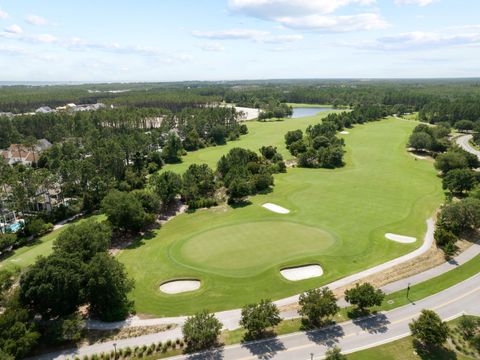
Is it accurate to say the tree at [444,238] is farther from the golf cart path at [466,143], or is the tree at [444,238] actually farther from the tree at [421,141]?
the golf cart path at [466,143]

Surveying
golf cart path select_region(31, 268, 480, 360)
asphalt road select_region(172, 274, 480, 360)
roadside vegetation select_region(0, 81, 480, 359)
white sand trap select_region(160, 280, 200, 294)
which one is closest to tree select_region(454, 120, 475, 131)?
roadside vegetation select_region(0, 81, 480, 359)

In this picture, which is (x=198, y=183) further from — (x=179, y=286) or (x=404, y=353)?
(x=404, y=353)

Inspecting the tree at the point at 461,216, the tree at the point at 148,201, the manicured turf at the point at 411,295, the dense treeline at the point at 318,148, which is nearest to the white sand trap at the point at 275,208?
the tree at the point at 148,201

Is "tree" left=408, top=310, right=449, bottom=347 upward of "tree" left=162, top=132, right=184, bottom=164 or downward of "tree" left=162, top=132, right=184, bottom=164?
downward

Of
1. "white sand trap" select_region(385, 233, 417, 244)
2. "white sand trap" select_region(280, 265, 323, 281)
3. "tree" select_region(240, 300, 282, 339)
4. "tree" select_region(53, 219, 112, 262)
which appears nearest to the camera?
"tree" select_region(240, 300, 282, 339)

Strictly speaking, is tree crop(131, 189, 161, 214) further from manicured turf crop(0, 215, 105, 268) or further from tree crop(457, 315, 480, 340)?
tree crop(457, 315, 480, 340)

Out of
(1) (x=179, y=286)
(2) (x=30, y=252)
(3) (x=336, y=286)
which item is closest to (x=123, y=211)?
(2) (x=30, y=252)
